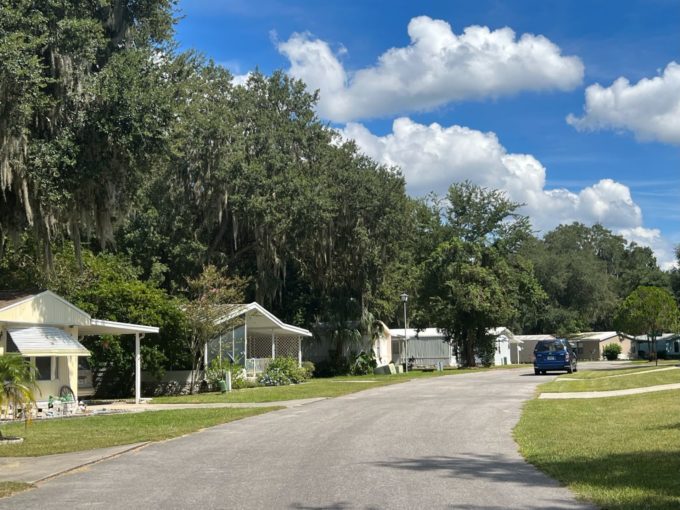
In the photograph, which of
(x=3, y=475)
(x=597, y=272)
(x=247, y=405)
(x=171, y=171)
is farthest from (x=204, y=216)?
(x=597, y=272)

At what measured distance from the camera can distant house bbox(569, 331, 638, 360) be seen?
65.6m

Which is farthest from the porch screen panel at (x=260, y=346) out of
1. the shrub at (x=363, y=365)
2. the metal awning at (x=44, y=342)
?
the metal awning at (x=44, y=342)

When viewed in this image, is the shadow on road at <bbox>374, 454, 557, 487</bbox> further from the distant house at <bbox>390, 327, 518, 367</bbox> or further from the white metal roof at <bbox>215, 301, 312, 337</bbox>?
the distant house at <bbox>390, 327, 518, 367</bbox>

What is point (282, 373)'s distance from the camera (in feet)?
102

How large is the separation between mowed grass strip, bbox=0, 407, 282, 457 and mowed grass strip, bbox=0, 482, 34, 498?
9.21 feet

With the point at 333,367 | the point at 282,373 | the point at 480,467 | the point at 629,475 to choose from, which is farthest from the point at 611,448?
the point at 333,367

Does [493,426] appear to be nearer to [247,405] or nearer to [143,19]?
[247,405]

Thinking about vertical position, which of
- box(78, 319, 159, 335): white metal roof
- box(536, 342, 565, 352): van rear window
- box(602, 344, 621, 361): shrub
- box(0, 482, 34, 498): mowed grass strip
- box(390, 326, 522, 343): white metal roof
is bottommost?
box(602, 344, 621, 361): shrub

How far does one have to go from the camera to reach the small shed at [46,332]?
62.9ft

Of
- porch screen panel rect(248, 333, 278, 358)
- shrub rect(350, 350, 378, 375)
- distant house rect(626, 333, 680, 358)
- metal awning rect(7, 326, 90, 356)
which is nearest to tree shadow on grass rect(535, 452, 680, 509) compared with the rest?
metal awning rect(7, 326, 90, 356)

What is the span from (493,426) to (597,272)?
221 ft

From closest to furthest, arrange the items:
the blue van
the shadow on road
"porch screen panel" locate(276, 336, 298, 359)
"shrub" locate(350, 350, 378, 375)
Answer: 1. the shadow on road
2. the blue van
3. "porch screen panel" locate(276, 336, 298, 359)
4. "shrub" locate(350, 350, 378, 375)

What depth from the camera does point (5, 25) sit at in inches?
712

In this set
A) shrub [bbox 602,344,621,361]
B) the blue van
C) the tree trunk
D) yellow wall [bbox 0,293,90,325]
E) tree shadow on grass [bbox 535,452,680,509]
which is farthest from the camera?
shrub [bbox 602,344,621,361]
